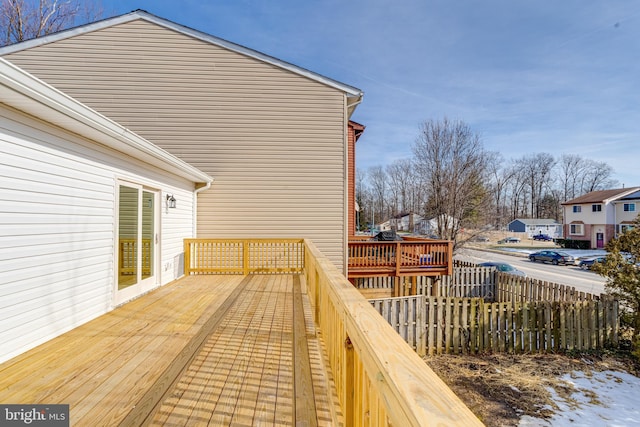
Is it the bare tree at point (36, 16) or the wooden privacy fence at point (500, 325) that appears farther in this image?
the bare tree at point (36, 16)

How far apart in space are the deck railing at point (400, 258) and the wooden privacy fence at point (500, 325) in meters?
2.32

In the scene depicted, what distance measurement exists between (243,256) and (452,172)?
10738 millimetres

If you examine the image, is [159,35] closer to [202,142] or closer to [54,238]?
[202,142]

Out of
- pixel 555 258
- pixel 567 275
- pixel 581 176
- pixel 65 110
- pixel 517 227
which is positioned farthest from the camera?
pixel 581 176

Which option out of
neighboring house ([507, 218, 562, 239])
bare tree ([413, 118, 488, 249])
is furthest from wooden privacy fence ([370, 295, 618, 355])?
neighboring house ([507, 218, 562, 239])

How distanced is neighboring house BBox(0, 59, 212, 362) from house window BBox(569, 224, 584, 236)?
38491 mm

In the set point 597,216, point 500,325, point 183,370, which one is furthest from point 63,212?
point 597,216

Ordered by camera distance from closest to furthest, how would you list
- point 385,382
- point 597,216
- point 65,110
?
point 385,382 < point 65,110 < point 597,216

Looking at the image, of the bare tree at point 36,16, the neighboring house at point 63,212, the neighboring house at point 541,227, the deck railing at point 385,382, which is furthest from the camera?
the neighboring house at point 541,227

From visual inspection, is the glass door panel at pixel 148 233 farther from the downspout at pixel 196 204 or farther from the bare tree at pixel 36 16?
the bare tree at pixel 36 16

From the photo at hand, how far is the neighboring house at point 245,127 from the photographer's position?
7926mm

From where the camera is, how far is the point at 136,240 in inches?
201

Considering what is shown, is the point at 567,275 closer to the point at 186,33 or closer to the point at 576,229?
the point at 576,229

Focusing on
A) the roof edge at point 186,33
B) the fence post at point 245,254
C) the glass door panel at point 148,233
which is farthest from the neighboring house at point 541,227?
the glass door panel at point 148,233
